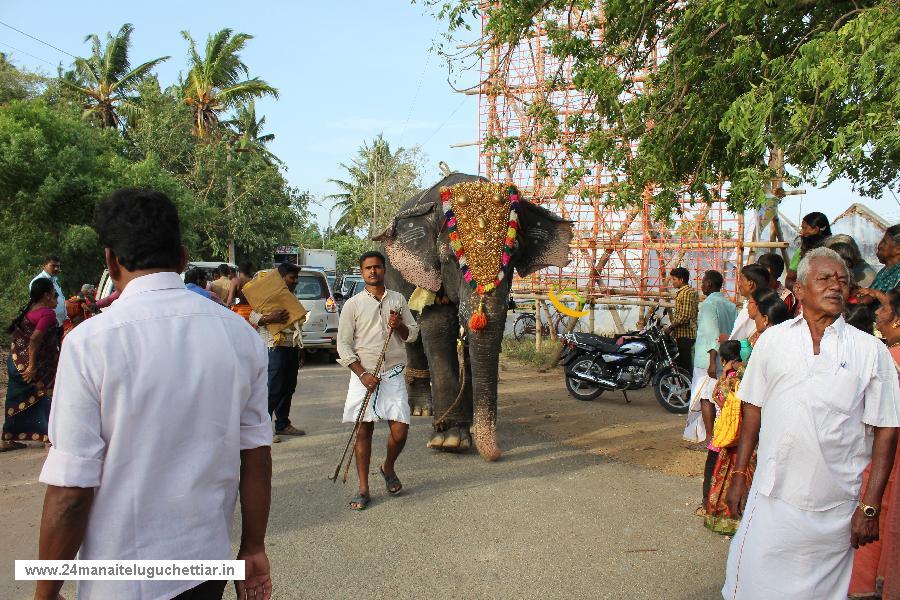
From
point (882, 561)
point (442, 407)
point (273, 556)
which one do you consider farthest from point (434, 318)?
point (882, 561)

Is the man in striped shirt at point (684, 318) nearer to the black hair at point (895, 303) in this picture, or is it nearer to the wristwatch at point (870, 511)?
the black hair at point (895, 303)

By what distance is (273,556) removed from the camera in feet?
14.2

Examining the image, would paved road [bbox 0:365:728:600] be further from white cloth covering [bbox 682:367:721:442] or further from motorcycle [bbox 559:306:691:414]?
motorcycle [bbox 559:306:691:414]

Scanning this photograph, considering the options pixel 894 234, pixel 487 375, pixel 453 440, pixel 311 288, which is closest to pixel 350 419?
pixel 487 375

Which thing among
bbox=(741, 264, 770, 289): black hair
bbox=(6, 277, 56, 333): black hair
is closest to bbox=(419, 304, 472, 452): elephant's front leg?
bbox=(741, 264, 770, 289): black hair

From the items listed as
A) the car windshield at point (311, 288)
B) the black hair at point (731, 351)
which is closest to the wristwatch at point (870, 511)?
the black hair at point (731, 351)

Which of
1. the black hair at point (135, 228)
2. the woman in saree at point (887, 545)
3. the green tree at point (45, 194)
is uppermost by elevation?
the green tree at point (45, 194)

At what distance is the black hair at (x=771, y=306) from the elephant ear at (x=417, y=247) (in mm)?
3162

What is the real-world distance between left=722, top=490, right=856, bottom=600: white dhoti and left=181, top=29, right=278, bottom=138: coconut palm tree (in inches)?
1083

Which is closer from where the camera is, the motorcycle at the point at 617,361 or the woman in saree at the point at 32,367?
the woman in saree at the point at 32,367

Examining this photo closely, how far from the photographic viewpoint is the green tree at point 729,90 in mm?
5012

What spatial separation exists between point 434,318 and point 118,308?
5.33m

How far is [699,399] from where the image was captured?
236 inches

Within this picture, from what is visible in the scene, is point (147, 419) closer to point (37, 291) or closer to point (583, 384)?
point (37, 291)
